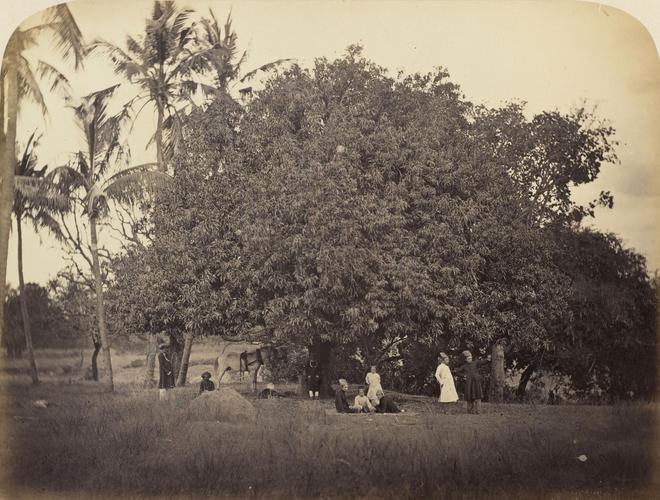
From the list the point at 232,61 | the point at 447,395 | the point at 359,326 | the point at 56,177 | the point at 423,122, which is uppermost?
the point at 232,61

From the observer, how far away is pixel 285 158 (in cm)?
972

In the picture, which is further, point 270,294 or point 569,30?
point 270,294

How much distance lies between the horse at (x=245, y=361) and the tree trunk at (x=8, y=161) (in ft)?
8.86

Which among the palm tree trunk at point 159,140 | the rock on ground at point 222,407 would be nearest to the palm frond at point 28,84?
the palm tree trunk at point 159,140

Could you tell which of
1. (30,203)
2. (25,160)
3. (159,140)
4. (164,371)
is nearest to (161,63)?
(159,140)

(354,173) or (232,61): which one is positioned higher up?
(232,61)

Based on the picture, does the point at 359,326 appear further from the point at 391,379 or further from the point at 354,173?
the point at 354,173

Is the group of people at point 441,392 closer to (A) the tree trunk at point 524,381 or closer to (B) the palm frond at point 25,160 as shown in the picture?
(A) the tree trunk at point 524,381

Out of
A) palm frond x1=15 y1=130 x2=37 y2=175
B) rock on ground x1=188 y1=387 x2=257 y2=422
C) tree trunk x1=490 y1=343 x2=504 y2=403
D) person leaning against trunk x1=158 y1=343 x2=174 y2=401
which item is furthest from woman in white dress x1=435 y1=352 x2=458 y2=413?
palm frond x1=15 y1=130 x2=37 y2=175

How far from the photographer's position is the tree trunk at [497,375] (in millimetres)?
10141

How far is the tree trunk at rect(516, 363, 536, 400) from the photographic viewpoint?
1007 centimetres

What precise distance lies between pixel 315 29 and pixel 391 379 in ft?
14.8

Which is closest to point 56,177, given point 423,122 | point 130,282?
point 130,282

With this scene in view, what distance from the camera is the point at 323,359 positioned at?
33.2 ft
